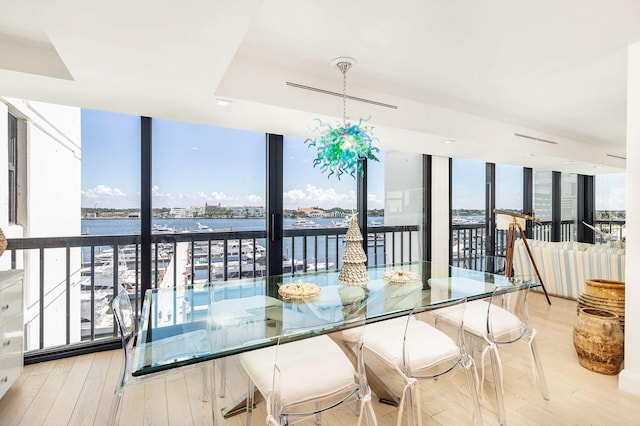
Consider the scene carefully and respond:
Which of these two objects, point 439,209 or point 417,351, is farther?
point 439,209

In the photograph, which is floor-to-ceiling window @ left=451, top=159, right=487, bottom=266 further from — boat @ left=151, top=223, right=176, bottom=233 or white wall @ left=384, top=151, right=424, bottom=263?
boat @ left=151, top=223, right=176, bottom=233

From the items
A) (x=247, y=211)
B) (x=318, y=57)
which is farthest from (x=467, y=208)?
(x=318, y=57)

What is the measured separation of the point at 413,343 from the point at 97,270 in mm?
2826

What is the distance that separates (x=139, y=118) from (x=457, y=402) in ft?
11.1

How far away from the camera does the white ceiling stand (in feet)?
5.12

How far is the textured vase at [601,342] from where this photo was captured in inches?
95.2

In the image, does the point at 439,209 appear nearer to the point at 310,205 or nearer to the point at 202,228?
the point at 310,205

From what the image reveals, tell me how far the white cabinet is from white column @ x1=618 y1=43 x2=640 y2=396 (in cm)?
403

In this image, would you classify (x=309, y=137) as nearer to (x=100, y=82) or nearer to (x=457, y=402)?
(x=100, y=82)

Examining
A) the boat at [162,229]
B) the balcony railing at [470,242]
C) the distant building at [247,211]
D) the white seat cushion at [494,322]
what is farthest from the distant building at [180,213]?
the balcony railing at [470,242]

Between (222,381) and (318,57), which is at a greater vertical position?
(318,57)

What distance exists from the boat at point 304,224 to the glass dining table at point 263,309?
1.04 meters

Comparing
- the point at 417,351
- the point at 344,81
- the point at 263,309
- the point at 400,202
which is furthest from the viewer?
the point at 400,202

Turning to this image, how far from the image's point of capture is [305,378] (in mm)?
1488
